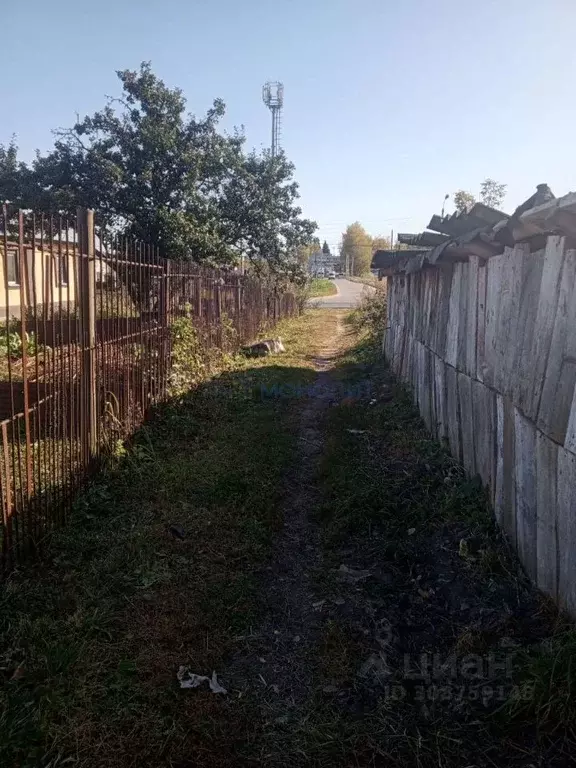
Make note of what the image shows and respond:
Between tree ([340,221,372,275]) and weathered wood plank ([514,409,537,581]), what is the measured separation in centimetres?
7859

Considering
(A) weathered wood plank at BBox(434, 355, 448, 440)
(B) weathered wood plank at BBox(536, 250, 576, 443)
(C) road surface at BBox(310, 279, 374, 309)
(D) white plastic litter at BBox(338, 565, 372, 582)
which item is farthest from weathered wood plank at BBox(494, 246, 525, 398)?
(C) road surface at BBox(310, 279, 374, 309)

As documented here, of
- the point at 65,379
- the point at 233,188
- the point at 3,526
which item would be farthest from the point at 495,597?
the point at 233,188

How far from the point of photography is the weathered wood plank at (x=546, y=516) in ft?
9.66

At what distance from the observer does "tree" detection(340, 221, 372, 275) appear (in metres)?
81.9

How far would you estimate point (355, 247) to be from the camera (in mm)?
84375

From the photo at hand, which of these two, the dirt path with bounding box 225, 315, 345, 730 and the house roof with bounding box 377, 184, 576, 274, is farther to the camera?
the dirt path with bounding box 225, 315, 345, 730

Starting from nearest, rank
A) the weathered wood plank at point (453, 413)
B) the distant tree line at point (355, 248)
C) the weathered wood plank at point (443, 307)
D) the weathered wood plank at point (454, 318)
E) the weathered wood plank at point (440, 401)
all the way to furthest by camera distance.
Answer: the weathered wood plank at point (453, 413), the weathered wood plank at point (454, 318), the weathered wood plank at point (440, 401), the weathered wood plank at point (443, 307), the distant tree line at point (355, 248)

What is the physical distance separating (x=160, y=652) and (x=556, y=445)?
233 centimetres

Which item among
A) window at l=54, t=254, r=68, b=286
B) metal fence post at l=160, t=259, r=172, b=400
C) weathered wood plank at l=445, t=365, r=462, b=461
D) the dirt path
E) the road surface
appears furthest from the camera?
the road surface

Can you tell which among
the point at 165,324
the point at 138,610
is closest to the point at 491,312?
the point at 138,610

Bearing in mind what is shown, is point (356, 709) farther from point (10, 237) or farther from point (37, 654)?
point (10, 237)

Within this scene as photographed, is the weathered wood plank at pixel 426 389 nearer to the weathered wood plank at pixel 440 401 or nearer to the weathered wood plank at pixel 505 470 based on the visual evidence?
the weathered wood plank at pixel 440 401

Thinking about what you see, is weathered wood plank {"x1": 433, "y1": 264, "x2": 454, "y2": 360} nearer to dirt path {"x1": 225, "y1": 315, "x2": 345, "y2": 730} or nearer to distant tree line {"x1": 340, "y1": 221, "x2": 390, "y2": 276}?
dirt path {"x1": 225, "y1": 315, "x2": 345, "y2": 730}

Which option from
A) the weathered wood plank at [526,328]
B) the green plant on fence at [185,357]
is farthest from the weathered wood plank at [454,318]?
the green plant on fence at [185,357]
